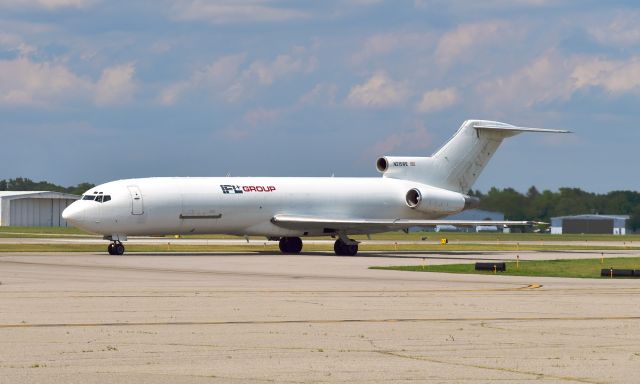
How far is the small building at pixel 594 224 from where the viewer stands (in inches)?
5177

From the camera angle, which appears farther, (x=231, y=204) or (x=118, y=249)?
(x=231, y=204)

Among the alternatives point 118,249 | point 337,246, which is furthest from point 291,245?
point 118,249

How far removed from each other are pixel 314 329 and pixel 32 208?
372 feet

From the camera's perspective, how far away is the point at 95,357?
16.3m

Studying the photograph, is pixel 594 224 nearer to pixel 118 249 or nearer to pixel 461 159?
pixel 461 159

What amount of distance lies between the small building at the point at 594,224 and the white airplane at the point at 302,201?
223ft

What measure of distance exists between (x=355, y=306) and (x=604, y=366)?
31.7 ft

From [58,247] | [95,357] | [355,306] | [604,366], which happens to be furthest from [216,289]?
[58,247]

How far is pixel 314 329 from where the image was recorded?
20.4 meters

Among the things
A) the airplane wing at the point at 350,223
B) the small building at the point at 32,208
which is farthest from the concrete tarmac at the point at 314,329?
the small building at the point at 32,208

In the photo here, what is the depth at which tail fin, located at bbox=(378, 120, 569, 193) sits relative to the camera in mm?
64875

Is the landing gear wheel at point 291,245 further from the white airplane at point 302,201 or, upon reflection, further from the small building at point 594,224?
the small building at point 594,224

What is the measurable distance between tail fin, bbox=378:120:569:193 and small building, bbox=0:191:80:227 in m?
69.9

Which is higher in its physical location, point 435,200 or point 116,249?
point 435,200
